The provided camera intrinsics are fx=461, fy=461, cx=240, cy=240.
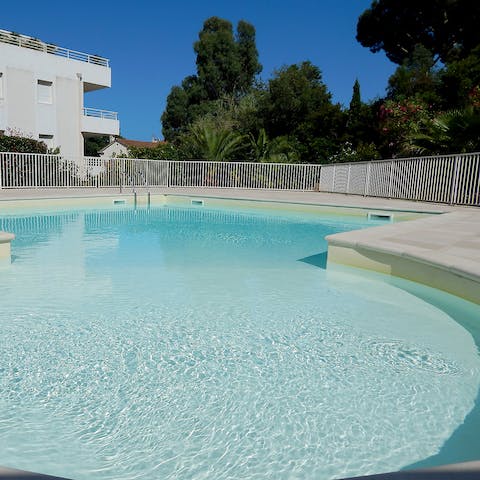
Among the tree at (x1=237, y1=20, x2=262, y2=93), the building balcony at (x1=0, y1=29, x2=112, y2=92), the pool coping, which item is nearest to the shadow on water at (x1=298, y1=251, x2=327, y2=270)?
the pool coping

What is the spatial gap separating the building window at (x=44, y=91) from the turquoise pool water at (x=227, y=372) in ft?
59.6

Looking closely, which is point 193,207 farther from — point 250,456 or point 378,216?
point 250,456

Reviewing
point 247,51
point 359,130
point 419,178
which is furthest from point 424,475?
point 247,51

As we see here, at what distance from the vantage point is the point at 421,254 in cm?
499

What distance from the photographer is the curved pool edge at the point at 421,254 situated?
175 inches

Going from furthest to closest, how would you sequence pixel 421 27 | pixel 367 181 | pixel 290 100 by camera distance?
pixel 421 27, pixel 290 100, pixel 367 181

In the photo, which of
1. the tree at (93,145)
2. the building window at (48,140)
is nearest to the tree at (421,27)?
the building window at (48,140)

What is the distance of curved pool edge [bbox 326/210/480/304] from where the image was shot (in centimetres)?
445

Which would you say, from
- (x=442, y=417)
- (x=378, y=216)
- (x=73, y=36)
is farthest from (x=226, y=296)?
(x=73, y=36)

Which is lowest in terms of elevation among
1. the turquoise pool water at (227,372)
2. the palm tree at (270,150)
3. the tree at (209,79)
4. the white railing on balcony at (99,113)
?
the turquoise pool water at (227,372)

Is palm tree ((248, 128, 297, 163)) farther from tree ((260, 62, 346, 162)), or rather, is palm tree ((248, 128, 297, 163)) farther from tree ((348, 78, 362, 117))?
tree ((348, 78, 362, 117))

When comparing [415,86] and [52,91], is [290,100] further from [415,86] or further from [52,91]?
[52,91]

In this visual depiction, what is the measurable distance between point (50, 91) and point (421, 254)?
2147 cm

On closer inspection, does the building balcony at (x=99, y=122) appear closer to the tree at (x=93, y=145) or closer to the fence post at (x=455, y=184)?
the fence post at (x=455, y=184)
